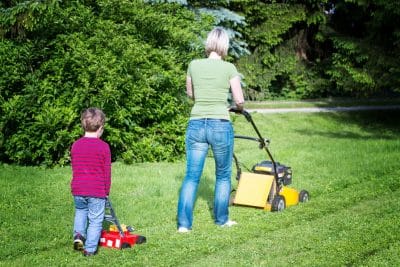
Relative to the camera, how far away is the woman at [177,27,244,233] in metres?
6.06

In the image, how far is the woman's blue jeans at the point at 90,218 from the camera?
215 inches

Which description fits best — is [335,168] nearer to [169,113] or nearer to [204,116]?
[169,113]

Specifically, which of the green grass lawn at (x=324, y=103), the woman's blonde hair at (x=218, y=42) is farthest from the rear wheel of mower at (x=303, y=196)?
the green grass lawn at (x=324, y=103)

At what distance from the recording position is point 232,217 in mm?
6887

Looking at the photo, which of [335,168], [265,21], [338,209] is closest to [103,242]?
[338,209]

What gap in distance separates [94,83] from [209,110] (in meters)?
4.35

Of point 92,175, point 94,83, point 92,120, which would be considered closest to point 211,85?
point 92,120

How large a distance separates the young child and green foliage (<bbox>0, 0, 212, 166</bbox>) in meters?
4.20

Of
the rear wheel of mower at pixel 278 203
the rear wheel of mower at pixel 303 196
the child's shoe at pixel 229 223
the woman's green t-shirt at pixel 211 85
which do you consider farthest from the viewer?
the rear wheel of mower at pixel 303 196

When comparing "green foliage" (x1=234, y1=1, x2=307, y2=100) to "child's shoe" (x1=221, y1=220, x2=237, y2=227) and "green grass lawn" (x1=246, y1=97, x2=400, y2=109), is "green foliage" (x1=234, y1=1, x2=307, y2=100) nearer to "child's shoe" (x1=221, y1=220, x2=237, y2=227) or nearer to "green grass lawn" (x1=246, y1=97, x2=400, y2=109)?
"green grass lawn" (x1=246, y1=97, x2=400, y2=109)

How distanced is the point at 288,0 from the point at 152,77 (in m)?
12.0

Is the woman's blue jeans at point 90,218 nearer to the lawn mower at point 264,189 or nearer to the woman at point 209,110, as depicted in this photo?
the woman at point 209,110

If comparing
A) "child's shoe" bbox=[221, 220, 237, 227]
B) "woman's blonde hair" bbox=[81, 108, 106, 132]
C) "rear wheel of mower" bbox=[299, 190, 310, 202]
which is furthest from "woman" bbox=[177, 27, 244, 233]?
"rear wheel of mower" bbox=[299, 190, 310, 202]

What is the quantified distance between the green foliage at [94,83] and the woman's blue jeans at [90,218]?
4176mm
